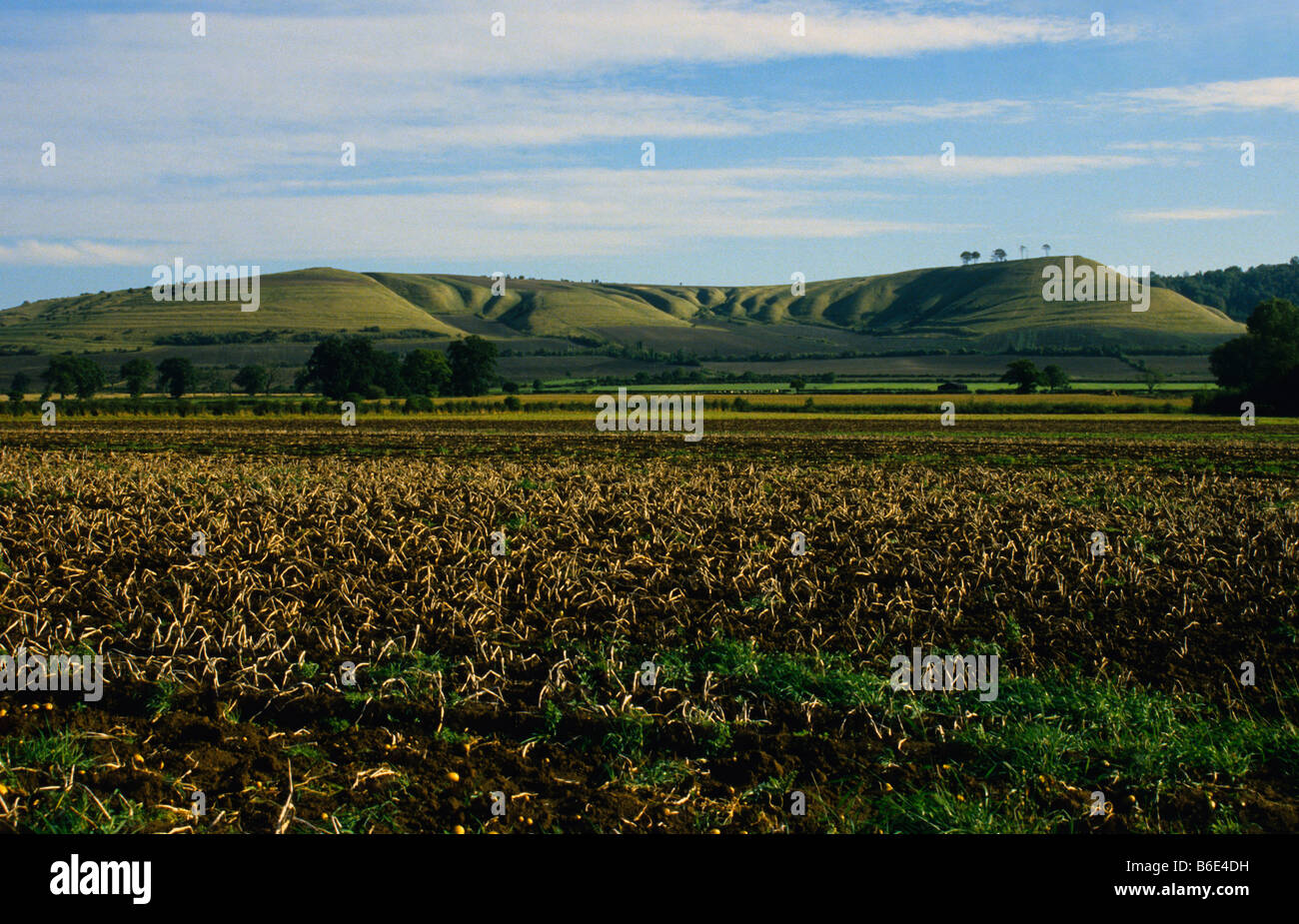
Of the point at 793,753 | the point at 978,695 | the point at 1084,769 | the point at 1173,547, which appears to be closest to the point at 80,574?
the point at 793,753

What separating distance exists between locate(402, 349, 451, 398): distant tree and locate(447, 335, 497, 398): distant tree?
1009 millimetres

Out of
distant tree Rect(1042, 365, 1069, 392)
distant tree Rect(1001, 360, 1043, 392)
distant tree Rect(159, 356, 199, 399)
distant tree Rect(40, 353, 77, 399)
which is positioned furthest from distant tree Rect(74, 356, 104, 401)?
distant tree Rect(1042, 365, 1069, 392)

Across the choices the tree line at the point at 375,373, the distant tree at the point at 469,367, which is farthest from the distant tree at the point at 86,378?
the distant tree at the point at 469,367

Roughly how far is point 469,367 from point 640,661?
97460 millimetres

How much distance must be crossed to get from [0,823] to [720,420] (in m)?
60.5

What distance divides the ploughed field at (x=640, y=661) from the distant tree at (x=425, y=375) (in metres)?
86.1

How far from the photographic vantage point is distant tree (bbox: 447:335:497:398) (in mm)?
104062

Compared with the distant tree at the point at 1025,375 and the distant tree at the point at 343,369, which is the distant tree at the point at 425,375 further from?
the distant tree at the point at 1025,375

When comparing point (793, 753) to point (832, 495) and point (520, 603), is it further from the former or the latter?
point (832, 495)

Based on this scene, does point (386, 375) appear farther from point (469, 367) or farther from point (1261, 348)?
point (1261, 348)

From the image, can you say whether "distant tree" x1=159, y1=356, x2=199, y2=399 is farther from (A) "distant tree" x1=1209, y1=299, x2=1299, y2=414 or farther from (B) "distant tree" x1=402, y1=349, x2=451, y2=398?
(A) "distant tree" x1=1209, y1=299, x2=1299, y2=414

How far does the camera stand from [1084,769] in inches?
274

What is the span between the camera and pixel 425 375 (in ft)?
338

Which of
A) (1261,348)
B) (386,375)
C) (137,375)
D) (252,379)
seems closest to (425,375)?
(386,375)
